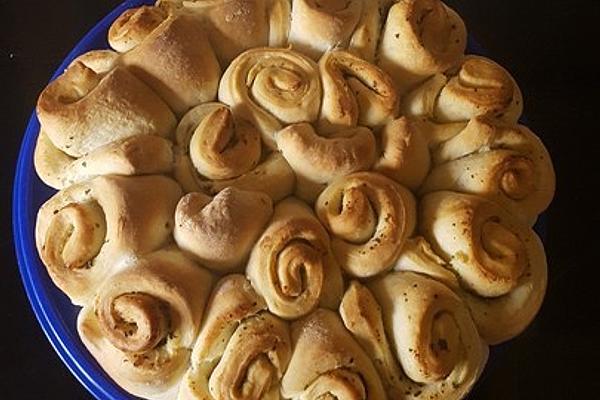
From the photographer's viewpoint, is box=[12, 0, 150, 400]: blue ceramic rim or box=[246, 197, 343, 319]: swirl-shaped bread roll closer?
box=[246, 197, 343, 319]: swirl-shaped bread roll

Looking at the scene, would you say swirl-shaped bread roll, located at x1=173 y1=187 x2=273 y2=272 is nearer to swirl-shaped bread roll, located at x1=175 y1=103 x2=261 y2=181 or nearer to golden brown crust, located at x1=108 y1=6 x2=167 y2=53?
swirl-shaped bread roll, located at x1=175 y1=103 x2=261 y2=181

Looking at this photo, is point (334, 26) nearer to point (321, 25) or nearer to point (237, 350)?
point (321, 25)

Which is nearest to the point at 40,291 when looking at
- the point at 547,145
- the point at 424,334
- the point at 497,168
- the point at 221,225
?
the point at 221,225

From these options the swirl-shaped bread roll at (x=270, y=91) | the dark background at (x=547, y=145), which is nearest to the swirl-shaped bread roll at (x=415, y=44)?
the swirl-shaped bread roll at (x=270, y=91)

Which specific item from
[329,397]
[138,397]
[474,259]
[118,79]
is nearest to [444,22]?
[474,259]

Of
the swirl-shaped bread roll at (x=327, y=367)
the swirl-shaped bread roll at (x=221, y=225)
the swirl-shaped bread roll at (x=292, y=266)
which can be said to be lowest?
the swirl-shaped bread roll at (x=327, y=367)

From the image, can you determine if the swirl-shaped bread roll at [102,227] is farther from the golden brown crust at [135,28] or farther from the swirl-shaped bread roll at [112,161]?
the golden brown crust at [135,28]

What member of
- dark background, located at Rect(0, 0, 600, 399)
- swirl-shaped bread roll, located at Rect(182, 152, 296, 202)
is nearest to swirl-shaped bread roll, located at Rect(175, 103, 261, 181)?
swirl-shaped bread roll, located at Rect(182, 152, 296, 202)
